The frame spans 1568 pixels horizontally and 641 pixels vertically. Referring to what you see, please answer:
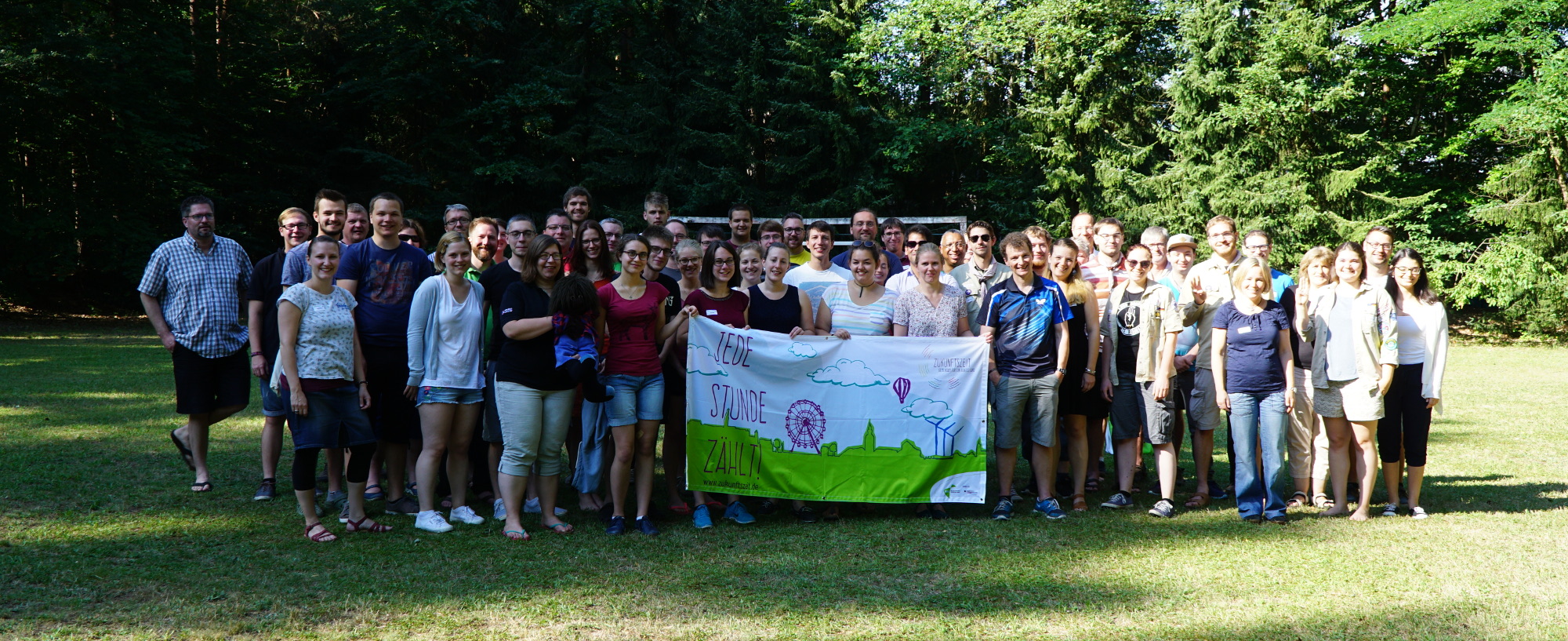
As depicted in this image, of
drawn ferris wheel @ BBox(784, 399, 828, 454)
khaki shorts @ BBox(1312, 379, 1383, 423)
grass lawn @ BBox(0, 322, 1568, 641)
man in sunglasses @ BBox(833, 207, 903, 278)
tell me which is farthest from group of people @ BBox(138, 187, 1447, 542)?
man in sunglasses @ BBox(833, 207, 903, 278)

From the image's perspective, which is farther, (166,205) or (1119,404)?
(166,205)

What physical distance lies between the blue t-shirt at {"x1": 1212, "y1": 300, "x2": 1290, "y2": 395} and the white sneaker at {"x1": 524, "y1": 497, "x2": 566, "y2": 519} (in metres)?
4.35

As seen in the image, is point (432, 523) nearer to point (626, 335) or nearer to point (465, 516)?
point (465, 516)

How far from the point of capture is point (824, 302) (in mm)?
6367

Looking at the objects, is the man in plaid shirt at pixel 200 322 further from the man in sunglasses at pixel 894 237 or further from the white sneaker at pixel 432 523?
the man in sunglasses at pixel 894 237

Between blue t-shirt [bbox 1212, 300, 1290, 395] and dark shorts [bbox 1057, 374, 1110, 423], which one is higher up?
blue t-shirt [bbox 1212, 300, 1290, 395]

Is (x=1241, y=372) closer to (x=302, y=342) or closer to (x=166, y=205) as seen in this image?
(x=302, y=342)

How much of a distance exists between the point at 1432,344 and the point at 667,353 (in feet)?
16.2

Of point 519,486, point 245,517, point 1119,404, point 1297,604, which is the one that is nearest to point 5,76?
point 245,517

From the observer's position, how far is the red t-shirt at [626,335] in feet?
18.4

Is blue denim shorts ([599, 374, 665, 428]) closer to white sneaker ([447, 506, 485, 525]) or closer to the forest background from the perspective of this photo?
white sneaker ([447, 506, 485, 525])

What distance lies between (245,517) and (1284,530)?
641cm

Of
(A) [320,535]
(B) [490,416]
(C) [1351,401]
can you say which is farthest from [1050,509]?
(A) [320,535]

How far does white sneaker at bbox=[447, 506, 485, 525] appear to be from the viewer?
575cm
